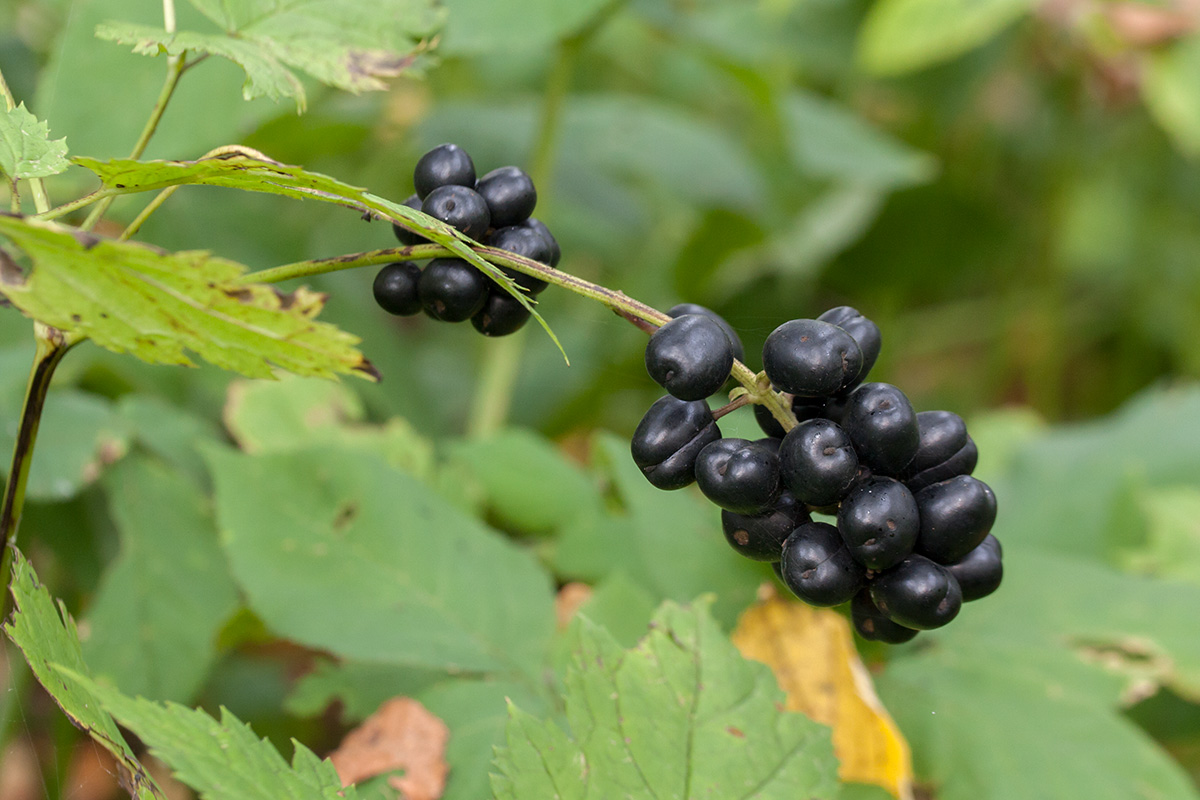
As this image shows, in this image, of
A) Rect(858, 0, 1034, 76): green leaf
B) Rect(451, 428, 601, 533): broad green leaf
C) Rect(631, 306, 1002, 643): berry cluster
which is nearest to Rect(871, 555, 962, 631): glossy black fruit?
Rect(631, 306, 1002, 643): berry cluster

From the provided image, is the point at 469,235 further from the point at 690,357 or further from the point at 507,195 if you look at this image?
the point at 690,357

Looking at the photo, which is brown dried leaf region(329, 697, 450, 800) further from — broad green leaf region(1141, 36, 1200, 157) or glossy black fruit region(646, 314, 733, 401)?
broad green leaf region(1141, 36, 1200, 157)

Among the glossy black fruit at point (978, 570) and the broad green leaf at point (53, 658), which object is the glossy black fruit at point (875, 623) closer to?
the glossy black fruit at point (978, 570)

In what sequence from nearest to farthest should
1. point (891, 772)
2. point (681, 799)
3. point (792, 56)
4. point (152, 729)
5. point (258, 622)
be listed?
point (152, 729) < point (681, 799) < point (891, 772) < point (258, 622) < point (792, 56)

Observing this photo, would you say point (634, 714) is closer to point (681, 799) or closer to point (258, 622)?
point (681, 799)

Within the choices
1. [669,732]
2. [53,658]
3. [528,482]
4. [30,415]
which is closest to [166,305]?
[30,415]

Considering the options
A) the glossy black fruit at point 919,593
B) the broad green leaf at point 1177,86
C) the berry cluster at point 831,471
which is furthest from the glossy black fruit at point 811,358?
the broad green leaf at point 1177,86

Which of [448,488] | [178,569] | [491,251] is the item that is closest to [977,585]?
[491,251]
